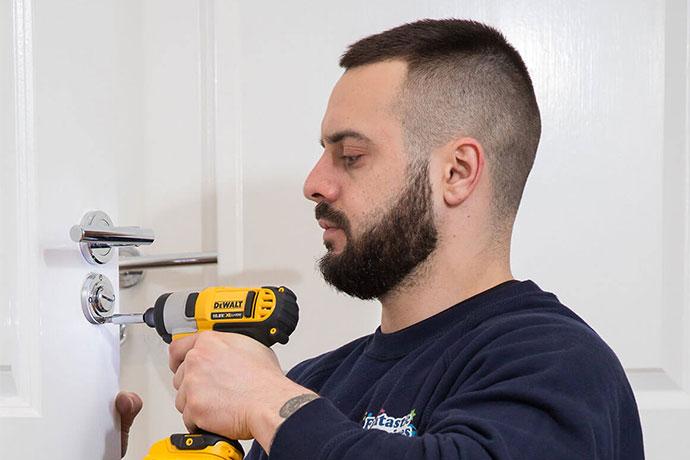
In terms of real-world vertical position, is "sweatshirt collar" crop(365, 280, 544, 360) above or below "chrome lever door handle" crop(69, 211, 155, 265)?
below

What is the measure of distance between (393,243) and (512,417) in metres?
0.35

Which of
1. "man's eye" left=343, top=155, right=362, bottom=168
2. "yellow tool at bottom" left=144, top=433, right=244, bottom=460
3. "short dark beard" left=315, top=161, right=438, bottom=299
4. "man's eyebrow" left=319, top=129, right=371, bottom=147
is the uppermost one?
"man's eyebrow" left=319, top=129, right=371, bottom=147

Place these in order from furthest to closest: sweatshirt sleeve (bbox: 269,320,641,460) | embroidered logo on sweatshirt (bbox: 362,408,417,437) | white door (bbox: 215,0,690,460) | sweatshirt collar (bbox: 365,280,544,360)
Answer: white door (bbox: 215,0,690,460)
sweatshirt collar (bbox: 365,280,544,360)
embroidered logo on sweatshirt (bbox: 362,408,417,437)
sweatshirt sleeve (bbox: 269,320,641,460)

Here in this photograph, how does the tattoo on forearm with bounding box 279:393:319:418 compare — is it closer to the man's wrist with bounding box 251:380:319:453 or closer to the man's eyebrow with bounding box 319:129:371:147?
the man's wrist with bounding box 251:380:319:453

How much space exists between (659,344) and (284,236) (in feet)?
2.18

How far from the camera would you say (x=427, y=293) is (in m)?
1.24

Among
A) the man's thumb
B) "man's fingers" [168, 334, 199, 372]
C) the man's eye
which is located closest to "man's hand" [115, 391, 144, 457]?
the man's thumb

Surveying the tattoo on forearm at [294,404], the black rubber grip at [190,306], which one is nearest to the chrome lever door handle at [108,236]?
the black rubber grip at [190,306]

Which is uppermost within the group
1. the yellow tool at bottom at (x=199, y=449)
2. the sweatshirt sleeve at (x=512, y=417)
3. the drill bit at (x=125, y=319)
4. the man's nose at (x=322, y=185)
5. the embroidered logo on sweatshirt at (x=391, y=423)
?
the man's nose at (x=322, y=185)

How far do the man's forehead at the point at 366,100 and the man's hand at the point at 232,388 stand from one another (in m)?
0.33

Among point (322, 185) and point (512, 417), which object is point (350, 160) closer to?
point (322, 185)

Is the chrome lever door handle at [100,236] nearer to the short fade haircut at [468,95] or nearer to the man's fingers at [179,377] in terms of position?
the man's fingers at [179,377]

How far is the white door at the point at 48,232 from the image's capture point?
1.10m

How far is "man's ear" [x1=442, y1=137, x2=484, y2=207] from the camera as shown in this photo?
1.22 m
